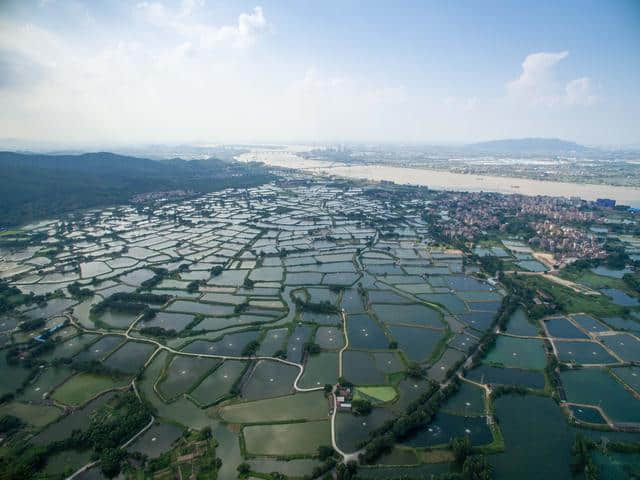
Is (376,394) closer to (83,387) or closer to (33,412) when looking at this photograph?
(83,387)

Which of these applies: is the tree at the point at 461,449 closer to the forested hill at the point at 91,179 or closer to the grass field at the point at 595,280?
the grass field at the point at 595,280

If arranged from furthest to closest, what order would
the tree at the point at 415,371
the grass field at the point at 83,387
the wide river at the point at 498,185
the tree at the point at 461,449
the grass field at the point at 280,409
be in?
the wide river at the point at 498,185
the tree at the point at 415,371
the grass field at the point at 83,387
the grass field at the point at 280,409
the tree at the point at 461,449

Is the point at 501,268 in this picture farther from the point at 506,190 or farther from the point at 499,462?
the point at 506,190

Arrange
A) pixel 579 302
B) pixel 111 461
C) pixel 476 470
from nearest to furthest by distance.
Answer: pixel 476 470 → pixel 111 461 → pixel 579 302

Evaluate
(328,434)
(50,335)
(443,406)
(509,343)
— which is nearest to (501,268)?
(509,343)

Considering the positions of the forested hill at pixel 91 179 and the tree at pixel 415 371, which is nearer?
the tree at pixel 415 371

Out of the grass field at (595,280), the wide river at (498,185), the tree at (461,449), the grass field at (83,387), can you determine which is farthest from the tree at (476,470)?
the wide river at (498,185)

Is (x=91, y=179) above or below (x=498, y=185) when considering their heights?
above

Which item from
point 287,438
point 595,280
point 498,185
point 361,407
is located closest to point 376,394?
point 361,407
